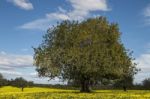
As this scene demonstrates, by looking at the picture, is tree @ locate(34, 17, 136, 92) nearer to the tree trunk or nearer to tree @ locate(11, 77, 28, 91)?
the tree trunk

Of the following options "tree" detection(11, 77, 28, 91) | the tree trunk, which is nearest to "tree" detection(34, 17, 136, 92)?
the tree trunk

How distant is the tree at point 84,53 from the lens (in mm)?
84312

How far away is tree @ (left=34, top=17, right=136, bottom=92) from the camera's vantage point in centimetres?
8431

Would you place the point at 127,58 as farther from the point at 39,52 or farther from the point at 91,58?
the point at 39,52

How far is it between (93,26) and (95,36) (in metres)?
3.03

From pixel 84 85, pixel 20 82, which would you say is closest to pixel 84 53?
pixel 84 85

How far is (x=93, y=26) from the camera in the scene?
8731 cm

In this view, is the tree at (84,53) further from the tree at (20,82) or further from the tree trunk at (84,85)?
the tree at (20,82)

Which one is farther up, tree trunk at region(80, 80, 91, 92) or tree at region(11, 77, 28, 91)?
tree at region(11, 77, 28, 91)

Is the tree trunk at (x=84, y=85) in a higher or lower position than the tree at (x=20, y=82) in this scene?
lower

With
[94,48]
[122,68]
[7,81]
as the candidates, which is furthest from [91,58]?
[7,81]

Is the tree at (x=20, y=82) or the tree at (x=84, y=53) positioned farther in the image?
the tree at (x=20, y=82)

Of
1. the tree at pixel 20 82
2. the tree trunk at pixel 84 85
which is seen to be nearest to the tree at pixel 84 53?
the tree trunk at pixel 84 85

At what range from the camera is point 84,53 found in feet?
275
